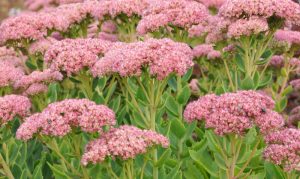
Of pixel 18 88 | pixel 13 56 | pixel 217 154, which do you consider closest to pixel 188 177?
pixel 217 154

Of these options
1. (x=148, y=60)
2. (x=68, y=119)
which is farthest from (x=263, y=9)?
(x=68, y=119)

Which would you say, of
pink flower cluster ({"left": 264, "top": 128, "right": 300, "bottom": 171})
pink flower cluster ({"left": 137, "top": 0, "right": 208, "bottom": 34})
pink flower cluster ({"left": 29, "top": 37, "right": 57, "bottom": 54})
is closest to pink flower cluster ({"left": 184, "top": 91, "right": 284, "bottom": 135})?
pink flower cluster ({"left": 264, "top": 128, "right": 300, "bottom": 171})

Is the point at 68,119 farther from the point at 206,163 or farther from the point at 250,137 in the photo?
the point at 250,137

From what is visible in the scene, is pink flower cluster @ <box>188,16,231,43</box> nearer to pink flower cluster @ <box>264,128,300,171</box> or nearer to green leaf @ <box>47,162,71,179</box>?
pink flower cluster @ <box>264,128,300,171</box>

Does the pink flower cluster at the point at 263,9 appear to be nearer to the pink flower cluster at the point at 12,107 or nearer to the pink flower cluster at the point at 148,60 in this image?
the pink flower cluster at the point at 148,60

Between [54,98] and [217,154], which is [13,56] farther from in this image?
[217,154]

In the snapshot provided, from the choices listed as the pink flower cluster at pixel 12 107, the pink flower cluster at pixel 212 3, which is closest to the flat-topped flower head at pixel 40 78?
the pink flower cluster at pixel 12 107
